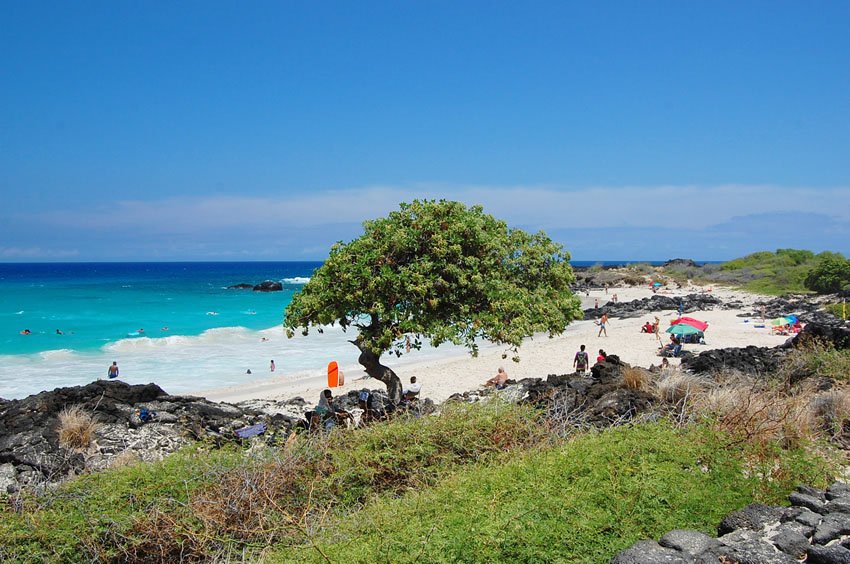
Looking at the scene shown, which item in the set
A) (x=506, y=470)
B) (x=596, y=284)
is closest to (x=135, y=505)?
(x=506, y=470)

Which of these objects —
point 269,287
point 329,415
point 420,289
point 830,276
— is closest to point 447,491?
point 420,289

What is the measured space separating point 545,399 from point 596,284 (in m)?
68.5

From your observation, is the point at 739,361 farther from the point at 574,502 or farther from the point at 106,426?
the point at 106,426

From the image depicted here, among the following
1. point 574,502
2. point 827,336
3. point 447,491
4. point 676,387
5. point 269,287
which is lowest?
point 269,287

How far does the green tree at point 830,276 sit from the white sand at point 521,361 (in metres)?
17.9

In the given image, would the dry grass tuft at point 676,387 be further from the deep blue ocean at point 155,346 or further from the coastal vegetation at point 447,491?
the deep blue ocean at point 155,346

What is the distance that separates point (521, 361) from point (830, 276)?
38.9m

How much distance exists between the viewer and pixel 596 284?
3034 inches

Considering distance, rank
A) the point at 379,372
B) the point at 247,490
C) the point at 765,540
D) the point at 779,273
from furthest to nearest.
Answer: the point at 779,273
the point at 379,372
the point at 247,490
the point at 765,540

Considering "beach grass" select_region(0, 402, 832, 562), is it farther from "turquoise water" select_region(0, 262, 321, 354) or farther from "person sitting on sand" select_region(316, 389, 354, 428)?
"turquoise water" select_region(0, 262, 321, 354)

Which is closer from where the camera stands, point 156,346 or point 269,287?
point 156,346

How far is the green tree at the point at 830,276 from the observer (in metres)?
49.9

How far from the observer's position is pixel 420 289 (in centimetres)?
1054

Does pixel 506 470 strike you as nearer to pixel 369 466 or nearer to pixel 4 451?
pixel 369 466
